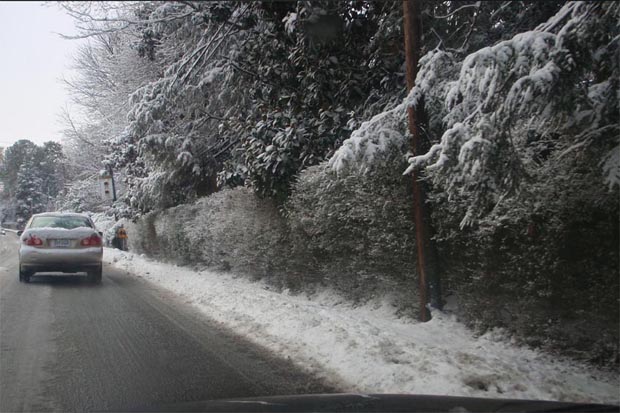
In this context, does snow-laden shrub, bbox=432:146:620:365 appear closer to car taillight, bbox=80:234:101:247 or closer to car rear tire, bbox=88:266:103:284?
car taillight, bbox=80:234:101:247

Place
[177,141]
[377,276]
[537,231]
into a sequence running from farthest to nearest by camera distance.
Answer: [177,141]
[377,276]
[537,231]

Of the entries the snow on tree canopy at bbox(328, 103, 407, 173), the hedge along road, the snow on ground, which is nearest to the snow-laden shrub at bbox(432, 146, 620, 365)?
the snow on ground

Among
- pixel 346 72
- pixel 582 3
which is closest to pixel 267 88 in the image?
pixel 346 72

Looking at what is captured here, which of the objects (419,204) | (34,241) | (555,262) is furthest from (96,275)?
(555,262)

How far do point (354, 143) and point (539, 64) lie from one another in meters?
2.41

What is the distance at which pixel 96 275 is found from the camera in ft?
45.0

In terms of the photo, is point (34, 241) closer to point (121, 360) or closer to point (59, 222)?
Answer: point (59, 222)

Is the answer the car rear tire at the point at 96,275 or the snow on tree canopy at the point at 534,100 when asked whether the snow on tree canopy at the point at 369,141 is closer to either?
the snow on tree canopy at the point at 534,100

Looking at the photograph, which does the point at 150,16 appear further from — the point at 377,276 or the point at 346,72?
the point at 377,276

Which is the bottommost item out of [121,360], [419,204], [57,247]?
[121,360]

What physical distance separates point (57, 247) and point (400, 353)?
31.1ft

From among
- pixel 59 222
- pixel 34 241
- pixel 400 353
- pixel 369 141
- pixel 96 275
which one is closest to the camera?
pixel 400 353

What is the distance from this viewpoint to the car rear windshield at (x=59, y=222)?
13141 millimetres

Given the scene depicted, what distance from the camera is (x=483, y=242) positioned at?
20.3 feet
